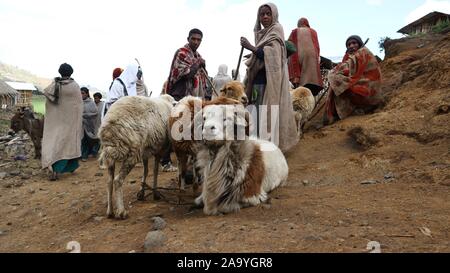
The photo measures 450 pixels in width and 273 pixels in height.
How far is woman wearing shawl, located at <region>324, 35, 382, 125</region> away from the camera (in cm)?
798

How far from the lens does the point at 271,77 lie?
622 cm

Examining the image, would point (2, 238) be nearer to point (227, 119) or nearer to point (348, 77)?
point (227, 119)

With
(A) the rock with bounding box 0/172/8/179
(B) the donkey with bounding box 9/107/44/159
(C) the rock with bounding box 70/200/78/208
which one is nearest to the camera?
(C) the rock with bounding box 70/200/78/208

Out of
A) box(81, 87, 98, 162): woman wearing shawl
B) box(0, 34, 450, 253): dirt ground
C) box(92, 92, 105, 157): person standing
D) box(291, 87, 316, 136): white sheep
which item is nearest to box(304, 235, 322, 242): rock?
box(0, 34, 450, 253): dirt ground

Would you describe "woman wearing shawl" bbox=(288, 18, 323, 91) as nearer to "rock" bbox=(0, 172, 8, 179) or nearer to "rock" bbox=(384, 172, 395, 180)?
"rock" bbox=(384, 172, 395, 180)

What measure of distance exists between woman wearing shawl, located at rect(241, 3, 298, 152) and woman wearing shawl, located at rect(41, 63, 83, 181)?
11.5ft

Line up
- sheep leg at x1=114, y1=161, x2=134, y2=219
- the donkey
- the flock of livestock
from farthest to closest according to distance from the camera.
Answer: the donkey
sheep leg at x1=114, y1=161, x2=134, y2=219
the flock of livestock

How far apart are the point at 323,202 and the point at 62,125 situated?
18.3 feet

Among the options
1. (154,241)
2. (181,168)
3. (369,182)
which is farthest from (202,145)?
(369,182)

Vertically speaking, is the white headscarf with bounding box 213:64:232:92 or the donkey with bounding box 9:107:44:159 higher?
the white headscarf with bounding box 213:64:232:92

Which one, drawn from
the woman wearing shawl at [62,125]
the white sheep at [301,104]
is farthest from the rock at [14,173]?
the white sheep at [301,104]

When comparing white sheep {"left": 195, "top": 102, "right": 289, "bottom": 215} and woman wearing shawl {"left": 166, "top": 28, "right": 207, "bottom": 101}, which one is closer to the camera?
white sheep {"left": 195, "top": 102, "right": 289, "bottom": 215}

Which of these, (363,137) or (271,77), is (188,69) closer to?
(271,77)

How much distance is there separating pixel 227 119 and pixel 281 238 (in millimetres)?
1342
